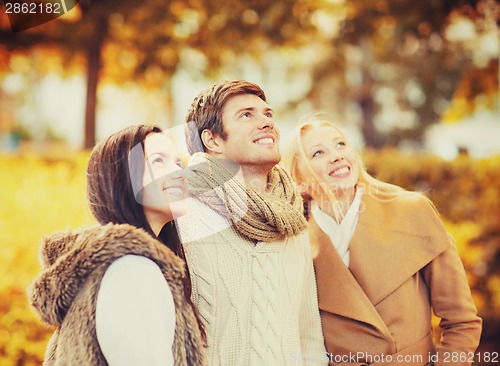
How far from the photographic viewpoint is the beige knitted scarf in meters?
2.63

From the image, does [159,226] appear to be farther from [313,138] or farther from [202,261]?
[313,138]

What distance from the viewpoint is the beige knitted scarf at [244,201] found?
104 inches

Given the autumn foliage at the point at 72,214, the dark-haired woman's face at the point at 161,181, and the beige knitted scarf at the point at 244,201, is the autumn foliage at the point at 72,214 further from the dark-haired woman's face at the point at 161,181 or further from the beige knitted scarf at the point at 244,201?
the beige knitted scarf at the point at 244,201

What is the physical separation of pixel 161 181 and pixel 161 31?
5.69 meters

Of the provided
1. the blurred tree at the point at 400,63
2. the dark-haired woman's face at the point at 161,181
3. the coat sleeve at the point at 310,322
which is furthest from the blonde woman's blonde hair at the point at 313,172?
the blurred tree at the point at 400,63

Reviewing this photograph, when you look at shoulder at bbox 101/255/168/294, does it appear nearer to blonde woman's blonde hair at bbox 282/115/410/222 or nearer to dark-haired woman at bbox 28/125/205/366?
dark-haired woman at bbox 28/125/205/366

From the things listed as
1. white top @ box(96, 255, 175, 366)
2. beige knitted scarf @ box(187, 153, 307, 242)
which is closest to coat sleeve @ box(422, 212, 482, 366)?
beige knitted scarf @ box(187, 153, 307, 242)

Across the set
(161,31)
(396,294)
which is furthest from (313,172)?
(161,31)

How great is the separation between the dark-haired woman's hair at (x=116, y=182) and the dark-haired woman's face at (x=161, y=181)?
1.8 inches

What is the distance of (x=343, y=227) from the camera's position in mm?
3010

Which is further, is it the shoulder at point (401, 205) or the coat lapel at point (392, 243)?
the shoulder at point (401, 205)

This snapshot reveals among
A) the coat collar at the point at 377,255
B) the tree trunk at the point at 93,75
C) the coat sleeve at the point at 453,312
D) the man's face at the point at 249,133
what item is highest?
the tree trunk at the point at 93,75

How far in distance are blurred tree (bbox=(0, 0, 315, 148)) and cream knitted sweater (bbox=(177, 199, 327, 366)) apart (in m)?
5.03

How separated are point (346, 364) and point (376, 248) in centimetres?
57
